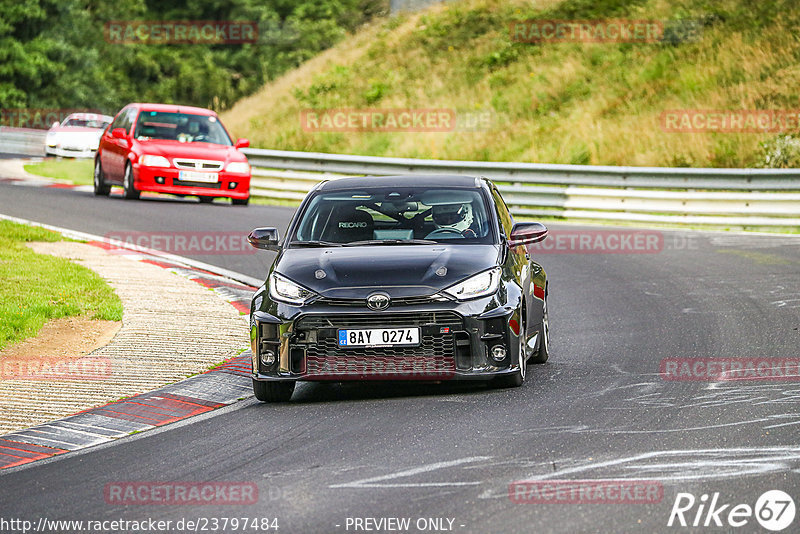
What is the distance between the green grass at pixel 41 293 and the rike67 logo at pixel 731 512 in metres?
6.52

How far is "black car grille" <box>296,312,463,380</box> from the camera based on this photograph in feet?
28.3

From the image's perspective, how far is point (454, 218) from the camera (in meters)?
9.90

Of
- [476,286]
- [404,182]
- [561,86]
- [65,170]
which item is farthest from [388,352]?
[65,170]

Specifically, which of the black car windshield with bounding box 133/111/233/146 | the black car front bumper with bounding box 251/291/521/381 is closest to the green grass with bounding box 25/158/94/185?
the black car windshield with bounding box 133/111/233/146

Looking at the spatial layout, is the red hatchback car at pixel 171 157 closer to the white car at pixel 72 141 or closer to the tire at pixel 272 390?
the tire at pixel 272 390

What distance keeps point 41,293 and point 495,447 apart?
717 centimetres

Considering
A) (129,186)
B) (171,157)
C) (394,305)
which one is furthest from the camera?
(129,186)

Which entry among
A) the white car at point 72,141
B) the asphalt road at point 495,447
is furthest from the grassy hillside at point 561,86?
the asphalt road at point 495,447

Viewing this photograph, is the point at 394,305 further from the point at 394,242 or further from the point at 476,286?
the point at 394,242

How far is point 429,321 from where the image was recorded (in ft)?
28.4

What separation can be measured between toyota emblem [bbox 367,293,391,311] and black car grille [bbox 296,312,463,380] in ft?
0.17

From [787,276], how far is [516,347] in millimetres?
7233

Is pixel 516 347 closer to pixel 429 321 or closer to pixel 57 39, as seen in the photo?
pixel 429 321

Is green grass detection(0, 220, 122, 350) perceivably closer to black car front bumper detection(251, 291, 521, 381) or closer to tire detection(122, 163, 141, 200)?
black car front bumper detection(251, 291, 521, 381)
